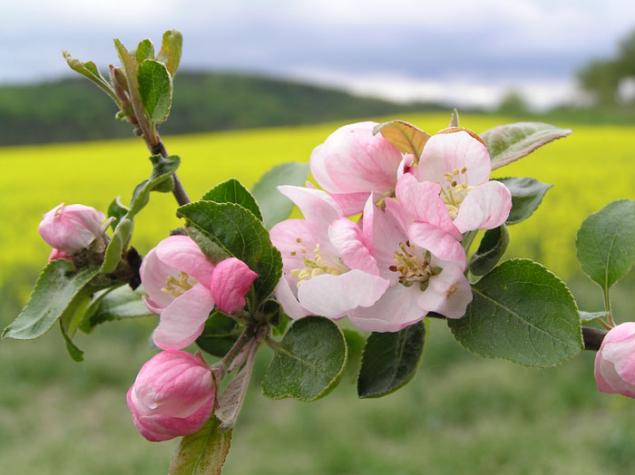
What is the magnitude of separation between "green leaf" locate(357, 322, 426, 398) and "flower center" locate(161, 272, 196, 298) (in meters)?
0.13

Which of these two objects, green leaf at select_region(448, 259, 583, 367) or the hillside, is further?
the hillside

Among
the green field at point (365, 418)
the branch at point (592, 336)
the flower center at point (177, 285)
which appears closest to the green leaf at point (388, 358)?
the branch at point (592, 336)

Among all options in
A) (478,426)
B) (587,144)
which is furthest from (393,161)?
(587,144)

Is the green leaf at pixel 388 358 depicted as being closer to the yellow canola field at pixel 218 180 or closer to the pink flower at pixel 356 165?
the pink flower at pixel 356 165

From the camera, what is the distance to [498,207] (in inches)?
16.3

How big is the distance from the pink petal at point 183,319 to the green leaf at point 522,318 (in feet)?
0.50

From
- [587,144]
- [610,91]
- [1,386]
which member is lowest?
[610,91]

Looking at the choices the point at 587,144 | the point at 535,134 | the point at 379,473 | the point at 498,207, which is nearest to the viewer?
the point at 498,207

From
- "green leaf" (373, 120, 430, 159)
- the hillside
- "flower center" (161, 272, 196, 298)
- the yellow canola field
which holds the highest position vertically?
"green leaf" (373, 120, 430, 159)

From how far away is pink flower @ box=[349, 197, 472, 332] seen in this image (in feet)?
1.40

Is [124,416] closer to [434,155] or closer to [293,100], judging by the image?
[434,155]

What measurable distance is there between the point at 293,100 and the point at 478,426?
18.9 m

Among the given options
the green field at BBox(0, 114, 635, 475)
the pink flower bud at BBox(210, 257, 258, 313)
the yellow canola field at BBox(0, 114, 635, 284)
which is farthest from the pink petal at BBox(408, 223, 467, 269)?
the yellow canola field at BBox(0, 114, 635, 284)

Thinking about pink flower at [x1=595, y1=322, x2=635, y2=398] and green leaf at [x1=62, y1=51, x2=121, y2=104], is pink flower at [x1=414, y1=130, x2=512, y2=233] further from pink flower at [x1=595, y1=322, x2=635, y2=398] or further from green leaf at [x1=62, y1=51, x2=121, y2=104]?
green leaf at [x1=62, y1=51, x2=121, y2=104]
